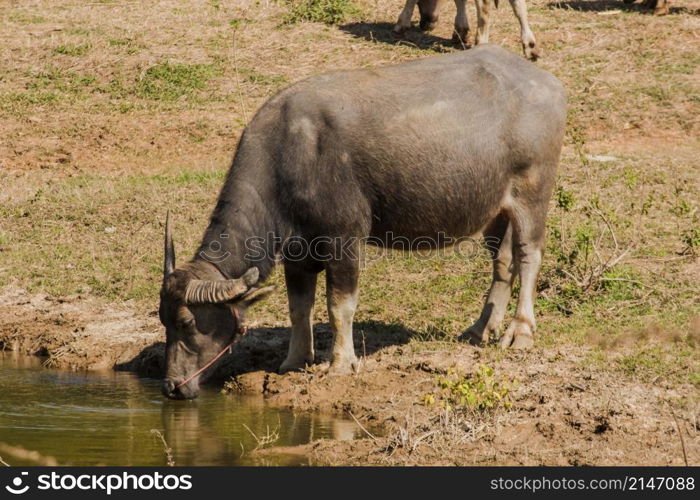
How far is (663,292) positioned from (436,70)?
283 cm

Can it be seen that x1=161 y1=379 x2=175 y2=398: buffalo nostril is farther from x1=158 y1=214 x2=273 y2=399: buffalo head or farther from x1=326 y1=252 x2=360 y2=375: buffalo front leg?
x1=326 y1=252 x2=360 y2=375: buffalo front leg

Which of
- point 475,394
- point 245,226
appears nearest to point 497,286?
point 245,226

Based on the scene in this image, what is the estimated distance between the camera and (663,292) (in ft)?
31.8

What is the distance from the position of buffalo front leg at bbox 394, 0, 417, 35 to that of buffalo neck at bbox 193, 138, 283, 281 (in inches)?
393

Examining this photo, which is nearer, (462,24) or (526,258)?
(526,258)

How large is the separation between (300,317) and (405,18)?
998 cm

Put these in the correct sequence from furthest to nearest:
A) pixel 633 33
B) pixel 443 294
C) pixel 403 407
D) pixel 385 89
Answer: pixel 633 33, pixel 443 294, pixel 385 89, pixel 403 407

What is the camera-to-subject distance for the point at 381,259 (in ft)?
36.2

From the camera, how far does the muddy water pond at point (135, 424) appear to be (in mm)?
6977

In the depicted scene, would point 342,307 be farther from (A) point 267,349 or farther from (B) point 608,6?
(B) point 608,6

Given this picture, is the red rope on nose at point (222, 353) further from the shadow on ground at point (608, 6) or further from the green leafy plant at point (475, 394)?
the shadow on ground at point (608, 6)

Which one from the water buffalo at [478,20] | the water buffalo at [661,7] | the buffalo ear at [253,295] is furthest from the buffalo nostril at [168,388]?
the water buffalo at [661,7]
